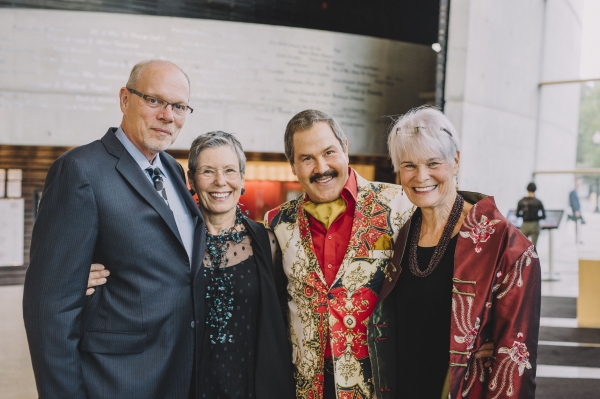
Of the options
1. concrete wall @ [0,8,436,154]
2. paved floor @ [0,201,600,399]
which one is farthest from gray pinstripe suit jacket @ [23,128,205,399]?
concrete wall @ [0,8,436,154]

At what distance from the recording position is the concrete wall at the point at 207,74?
7.62 meters

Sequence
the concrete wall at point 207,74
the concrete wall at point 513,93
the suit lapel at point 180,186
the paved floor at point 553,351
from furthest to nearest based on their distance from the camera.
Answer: the concrete wall at point 513,93 → the concrete wall at point 207,74 → the paved floor at point 553,351 → the suit lapel at point 180,186

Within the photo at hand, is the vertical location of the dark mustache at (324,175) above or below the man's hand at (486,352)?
above

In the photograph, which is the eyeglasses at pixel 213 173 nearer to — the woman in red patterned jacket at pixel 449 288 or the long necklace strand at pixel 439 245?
the woman in red patterned jacket at pixel 449 288

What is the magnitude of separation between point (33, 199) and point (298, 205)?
8.26 m

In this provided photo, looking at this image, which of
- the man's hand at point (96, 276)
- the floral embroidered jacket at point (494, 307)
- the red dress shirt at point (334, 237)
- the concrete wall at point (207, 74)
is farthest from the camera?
the concrete wall at point (207, 74)

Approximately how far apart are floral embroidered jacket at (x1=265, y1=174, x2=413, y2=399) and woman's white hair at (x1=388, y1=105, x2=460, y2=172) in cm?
39

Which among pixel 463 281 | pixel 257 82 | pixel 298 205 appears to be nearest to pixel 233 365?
pixel 298 205

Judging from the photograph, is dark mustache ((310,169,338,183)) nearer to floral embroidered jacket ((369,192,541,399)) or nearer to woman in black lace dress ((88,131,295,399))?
woman in black lace dress ((88,131,295,399))

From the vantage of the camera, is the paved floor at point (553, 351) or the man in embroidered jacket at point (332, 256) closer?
the man in embroidered jacket at point (332, 256)

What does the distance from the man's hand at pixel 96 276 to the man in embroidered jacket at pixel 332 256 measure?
0.83m

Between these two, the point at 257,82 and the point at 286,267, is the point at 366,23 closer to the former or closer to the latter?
the point at 257,82

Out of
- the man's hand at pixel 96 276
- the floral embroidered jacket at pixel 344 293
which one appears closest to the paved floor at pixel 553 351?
the floral embroidered jacket at pixel 344 293

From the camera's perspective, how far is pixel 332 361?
220cm
